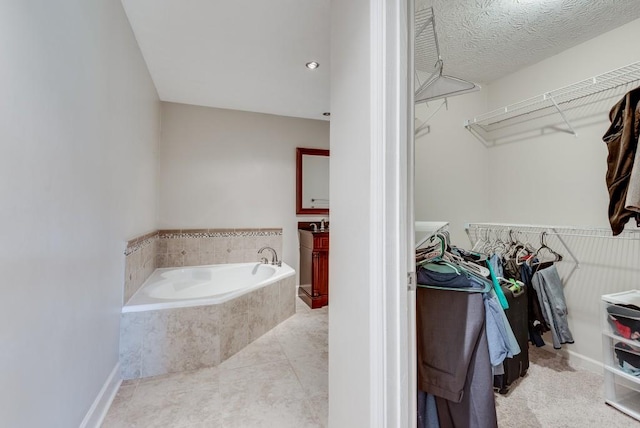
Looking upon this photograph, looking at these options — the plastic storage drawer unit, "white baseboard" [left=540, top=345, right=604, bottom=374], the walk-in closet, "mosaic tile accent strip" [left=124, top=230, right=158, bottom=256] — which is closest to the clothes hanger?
the walk-in closet

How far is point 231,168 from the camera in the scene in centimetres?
360

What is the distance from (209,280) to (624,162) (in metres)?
3.62

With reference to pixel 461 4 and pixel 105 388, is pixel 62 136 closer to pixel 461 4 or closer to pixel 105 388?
pixel 105 388

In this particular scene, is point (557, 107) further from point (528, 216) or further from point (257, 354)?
point (257, 354)

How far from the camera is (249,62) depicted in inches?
96.3

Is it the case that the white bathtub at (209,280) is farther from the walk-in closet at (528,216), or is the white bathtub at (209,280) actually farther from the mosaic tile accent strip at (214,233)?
the walk-in closet at (528,216)

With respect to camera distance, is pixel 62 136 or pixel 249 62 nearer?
pixel 62 136

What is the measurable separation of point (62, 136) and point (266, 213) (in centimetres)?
264

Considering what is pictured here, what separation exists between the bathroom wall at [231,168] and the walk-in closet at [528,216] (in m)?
1.93

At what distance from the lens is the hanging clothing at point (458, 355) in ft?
3.56

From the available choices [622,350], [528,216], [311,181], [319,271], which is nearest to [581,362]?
[622,350]

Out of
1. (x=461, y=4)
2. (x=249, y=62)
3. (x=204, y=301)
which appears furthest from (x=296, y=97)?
(x=204, y=301)

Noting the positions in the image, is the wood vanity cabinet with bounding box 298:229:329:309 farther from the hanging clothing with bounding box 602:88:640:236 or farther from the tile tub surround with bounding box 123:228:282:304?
the hanging clothing with bounding box 602:88:640:236

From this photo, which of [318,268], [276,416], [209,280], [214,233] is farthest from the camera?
[214,233]
